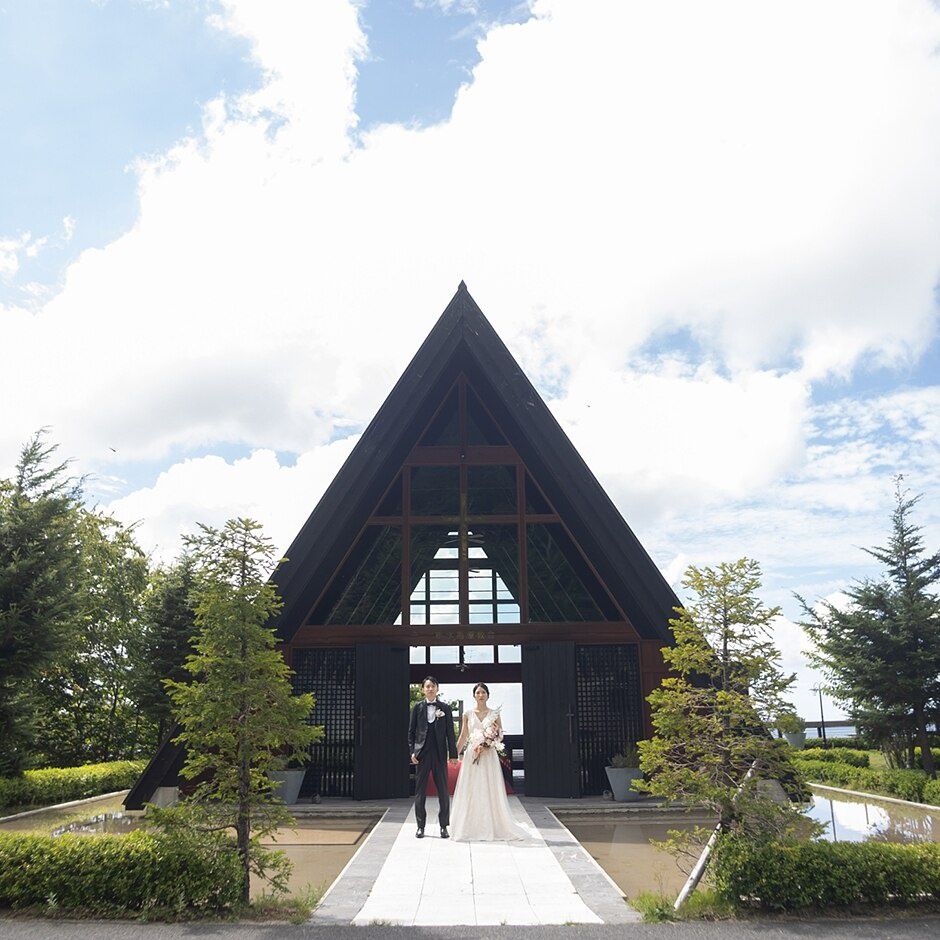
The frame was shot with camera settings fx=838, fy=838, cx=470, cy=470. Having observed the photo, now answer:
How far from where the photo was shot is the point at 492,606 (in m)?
15.4

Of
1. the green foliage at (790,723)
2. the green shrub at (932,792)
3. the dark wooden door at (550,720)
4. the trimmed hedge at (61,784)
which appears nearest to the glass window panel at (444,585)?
the dark wooden door at (550,720)

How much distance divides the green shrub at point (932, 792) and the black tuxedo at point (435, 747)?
28.1 feet

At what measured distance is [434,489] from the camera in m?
15.9

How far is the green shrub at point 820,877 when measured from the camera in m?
6.17

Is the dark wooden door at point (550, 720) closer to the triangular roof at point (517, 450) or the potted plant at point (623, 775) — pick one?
the potted plant at point (623, 775)

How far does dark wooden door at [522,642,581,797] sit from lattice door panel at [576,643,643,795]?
394 millimetres

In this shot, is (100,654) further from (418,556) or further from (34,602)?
(418,556)

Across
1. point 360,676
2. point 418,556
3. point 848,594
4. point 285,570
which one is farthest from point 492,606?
point 848,594

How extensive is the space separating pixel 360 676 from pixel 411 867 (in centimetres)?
601

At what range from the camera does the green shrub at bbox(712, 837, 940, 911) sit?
617 centimetres

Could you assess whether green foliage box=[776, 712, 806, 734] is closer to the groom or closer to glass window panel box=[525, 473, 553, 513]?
the groom

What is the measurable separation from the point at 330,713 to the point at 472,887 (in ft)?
24.2

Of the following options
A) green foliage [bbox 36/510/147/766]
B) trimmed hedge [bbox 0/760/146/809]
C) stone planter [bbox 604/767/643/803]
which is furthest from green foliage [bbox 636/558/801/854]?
green foliage [bbox 36/510/147/766]

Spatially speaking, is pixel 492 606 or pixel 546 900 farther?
pixel 492 606
